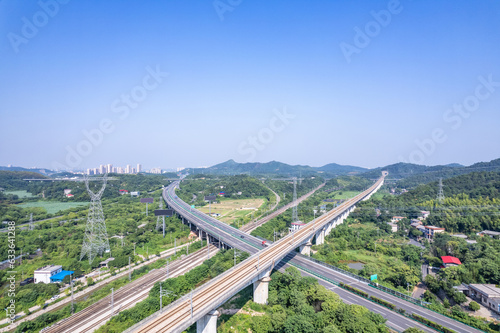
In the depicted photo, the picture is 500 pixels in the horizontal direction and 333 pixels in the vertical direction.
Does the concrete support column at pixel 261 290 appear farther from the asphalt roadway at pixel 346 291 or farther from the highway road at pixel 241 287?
the asphalt roadway at pixel 346 291

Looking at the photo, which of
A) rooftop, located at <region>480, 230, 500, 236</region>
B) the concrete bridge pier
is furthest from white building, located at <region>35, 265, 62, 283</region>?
rooftop, located at <region>480, 230, 500, 236</region>

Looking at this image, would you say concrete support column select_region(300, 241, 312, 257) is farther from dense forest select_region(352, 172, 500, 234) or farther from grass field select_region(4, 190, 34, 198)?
grass field select_region(4, 190, 34, 198)

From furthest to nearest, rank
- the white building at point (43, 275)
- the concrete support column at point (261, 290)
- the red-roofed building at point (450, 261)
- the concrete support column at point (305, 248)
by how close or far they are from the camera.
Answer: the concrete support column at point (305, 248)
the red-roofed building at point (450, 261)
the white building at point (43, 275)
the concrete support column at point (261, 290)

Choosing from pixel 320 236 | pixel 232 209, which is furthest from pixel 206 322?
pixel 232 209

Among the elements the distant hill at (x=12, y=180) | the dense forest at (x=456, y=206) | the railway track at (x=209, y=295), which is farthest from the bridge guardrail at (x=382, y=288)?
the distant hill at (x=12, y=180)

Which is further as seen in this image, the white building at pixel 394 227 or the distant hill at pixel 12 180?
the distant hill at pixel 12 180

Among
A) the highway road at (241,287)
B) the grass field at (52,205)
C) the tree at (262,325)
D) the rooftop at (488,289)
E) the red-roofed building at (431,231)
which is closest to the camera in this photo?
the highway road at (241,287)

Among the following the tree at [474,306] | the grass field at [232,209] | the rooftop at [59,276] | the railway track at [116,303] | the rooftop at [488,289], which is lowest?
the railway track at [116,303]
